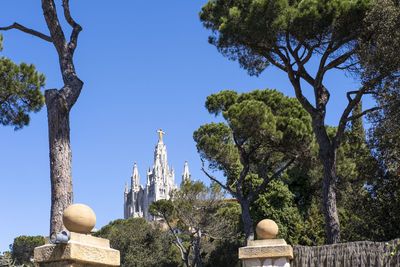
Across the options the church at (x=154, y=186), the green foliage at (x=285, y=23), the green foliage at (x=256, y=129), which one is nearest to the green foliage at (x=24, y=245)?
the green foliage at (x=256, y=129)

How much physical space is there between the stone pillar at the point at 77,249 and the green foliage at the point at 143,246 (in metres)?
26.0

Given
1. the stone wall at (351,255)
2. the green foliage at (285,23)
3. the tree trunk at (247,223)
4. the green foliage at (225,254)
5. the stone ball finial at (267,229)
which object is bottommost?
the green foliage at (225,254)

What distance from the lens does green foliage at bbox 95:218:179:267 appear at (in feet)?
96.6

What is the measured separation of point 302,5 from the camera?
10227mm

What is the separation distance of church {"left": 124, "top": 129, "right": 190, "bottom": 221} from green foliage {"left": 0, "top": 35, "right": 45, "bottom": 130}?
7621 cm

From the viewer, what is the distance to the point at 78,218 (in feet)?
13.2

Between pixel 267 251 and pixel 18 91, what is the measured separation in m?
7.22

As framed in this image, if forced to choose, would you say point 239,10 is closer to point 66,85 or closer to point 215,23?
point 215,23

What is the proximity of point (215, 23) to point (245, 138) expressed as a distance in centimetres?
561

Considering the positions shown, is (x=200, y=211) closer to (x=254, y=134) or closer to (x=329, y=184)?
(x=254, y=134)

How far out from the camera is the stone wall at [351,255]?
6.17 m

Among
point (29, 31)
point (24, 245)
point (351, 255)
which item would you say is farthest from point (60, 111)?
point (24, 245)

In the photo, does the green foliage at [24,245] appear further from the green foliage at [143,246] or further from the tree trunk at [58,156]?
the tree trunk at [58,156]

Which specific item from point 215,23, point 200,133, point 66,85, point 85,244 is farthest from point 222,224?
point 85,244
